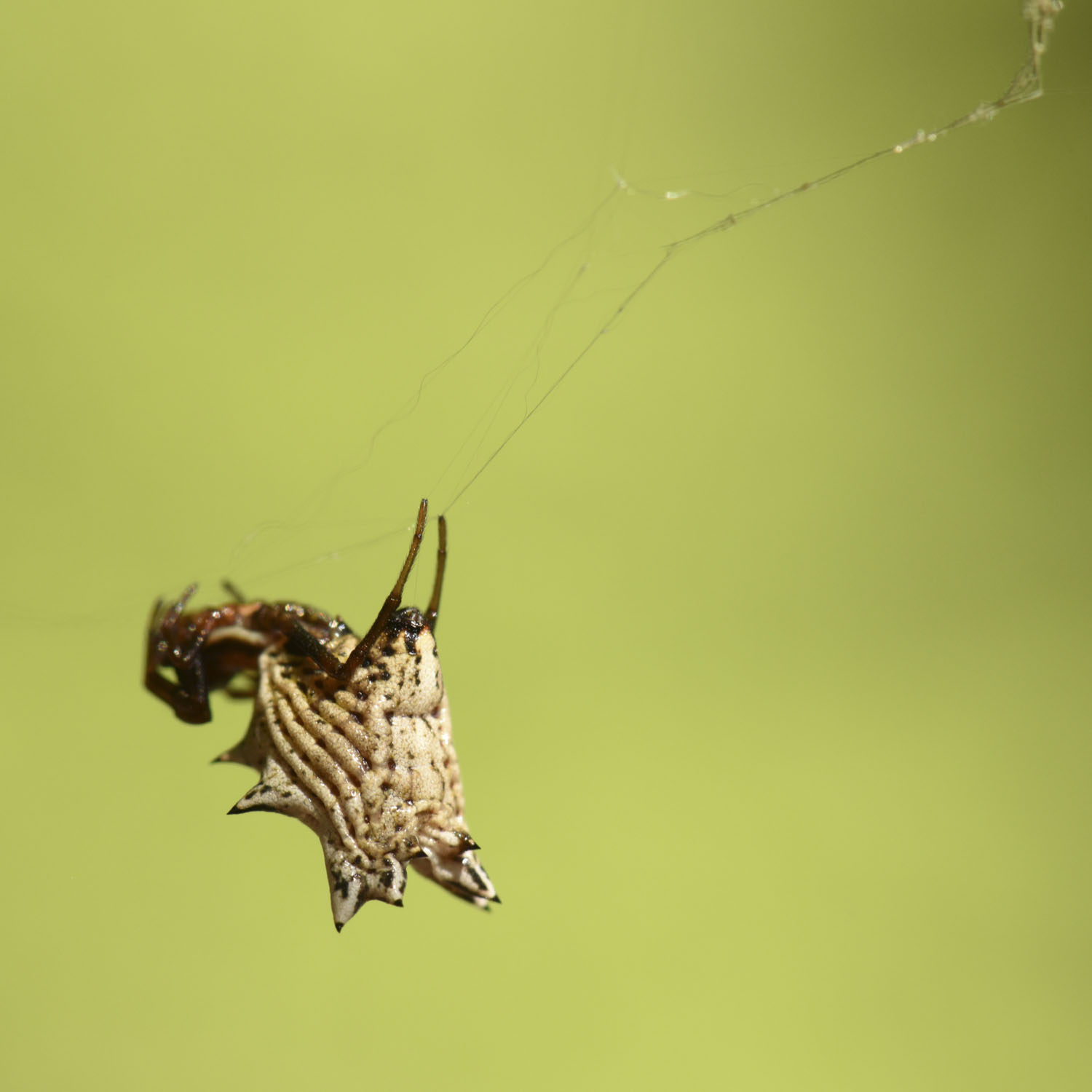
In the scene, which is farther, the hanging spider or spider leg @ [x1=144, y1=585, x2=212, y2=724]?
spider leg @ [x1=144, y1=585, x2=212, y2=724]

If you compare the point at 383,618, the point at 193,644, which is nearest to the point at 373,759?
the point at 383,618

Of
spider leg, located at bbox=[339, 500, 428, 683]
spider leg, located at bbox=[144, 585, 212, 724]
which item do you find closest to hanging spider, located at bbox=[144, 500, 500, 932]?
spider leg, located at bbox=[339, 500, 428, 683]

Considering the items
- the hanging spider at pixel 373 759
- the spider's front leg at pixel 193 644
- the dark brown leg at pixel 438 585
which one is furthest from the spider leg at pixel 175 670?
the dark brown leg at pixel 438 585

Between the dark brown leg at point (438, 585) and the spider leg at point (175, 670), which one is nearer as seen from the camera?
the dark brown leg at point (438, 585)

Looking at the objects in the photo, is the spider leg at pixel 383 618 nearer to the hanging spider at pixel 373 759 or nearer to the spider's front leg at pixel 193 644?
the hanging spider at pixel 373 759

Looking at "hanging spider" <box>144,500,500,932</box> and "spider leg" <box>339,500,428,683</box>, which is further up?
"spider leg" <box>339,500,428,683</box>

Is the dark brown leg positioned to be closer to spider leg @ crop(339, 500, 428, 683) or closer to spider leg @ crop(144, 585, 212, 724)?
spider leg @ crop(339, 500, 428, 683)

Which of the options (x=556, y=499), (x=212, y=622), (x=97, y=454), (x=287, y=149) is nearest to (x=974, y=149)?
(x=556, y=499)
